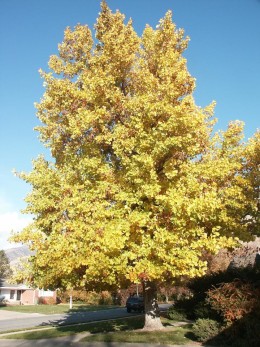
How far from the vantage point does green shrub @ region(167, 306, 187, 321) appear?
872 inches

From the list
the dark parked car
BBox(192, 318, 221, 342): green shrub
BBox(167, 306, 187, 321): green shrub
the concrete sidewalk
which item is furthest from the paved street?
BBox(192, 318, 221, 342): green shrub

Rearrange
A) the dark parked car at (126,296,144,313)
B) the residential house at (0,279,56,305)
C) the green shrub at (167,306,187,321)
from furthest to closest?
the residential house at (0,279,56,305) < the dark parked car at (126,296,144,313) < the green shrub at (167,306,187,321)

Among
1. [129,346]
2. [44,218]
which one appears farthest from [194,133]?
[129,346]

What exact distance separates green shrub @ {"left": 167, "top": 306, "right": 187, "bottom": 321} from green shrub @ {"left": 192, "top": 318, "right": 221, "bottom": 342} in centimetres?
835

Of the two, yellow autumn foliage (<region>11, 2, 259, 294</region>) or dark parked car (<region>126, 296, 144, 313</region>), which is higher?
yellow autumn foliage (<region>11, 2, 259, 294</region>)

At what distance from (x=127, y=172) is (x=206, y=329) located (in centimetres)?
683

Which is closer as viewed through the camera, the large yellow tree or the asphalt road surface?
the large yellow tree

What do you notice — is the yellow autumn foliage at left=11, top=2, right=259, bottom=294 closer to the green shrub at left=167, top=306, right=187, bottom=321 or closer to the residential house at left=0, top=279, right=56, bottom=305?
the green shrub at left=167, top=306, right=187, bottom=321

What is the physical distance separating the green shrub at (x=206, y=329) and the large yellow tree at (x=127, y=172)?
226 centimetres

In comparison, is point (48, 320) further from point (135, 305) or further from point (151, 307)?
point (151, 307)

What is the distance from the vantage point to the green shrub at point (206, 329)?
13711mm

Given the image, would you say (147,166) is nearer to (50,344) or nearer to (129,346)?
(129,346)

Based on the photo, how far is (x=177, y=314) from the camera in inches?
884

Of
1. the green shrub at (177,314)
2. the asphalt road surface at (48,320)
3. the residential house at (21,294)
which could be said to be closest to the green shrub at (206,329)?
the green shrub at (177,314)
